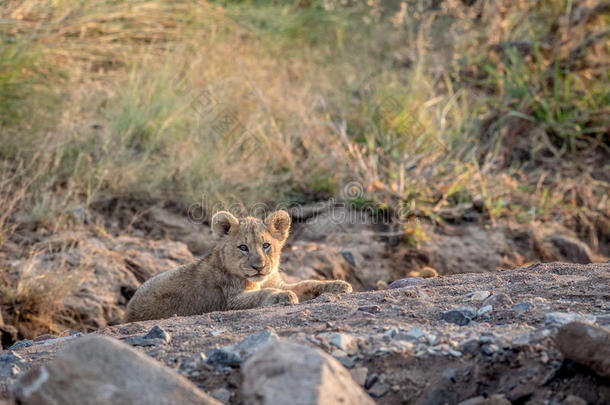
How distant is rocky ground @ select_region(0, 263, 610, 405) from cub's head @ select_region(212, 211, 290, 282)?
2.65 feet

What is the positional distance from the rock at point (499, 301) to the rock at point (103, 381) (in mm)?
1743

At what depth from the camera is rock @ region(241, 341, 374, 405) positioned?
2.40 m

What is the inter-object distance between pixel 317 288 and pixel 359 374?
76.7 inches

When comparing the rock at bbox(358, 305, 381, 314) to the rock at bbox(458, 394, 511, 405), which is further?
the rock at bbox(358, 305, 381, 314)

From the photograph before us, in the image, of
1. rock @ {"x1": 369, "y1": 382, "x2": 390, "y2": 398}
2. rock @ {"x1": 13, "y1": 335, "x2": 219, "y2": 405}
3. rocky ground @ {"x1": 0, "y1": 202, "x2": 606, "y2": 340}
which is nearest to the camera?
rock @ {"x1": 13, "y1": 335, "x2": 219, "y2": 405}

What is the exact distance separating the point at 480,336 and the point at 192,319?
1740 mm

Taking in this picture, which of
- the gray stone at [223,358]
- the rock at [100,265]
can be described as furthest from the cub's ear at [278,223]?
the gray stone at [223,358]

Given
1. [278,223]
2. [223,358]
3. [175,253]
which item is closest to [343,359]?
[223,358]

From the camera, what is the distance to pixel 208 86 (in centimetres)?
822

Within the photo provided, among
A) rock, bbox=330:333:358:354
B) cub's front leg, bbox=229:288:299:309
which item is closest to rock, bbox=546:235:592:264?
cub's front leg, bbox=229:288:299:309

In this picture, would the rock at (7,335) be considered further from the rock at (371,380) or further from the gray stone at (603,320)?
the gray stone at (603,320)

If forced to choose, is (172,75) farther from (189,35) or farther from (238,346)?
(238,346)

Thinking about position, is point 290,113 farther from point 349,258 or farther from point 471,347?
point 471,347

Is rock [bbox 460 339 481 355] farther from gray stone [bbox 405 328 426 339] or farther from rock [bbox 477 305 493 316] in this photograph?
rock [bbox 477 305 493 316]
